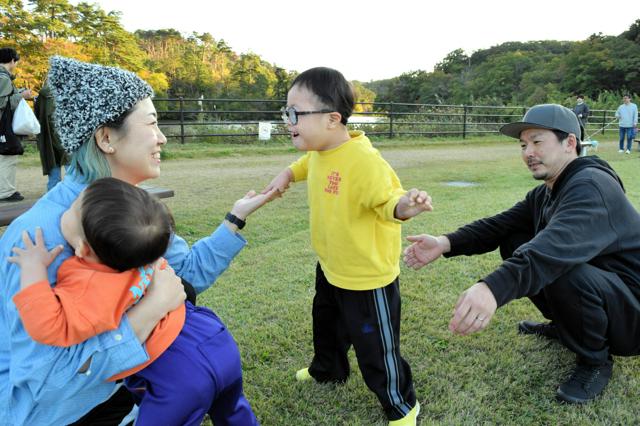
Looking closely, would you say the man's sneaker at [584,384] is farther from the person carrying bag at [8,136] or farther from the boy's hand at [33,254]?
the person carrying bag at [8,136]

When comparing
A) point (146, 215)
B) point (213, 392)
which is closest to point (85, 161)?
point (146, 215)

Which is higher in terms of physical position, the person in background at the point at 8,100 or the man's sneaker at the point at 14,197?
the person in background at the point at 8,100

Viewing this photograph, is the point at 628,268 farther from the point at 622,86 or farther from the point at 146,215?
the point at 622,86

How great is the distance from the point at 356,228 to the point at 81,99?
1163mm

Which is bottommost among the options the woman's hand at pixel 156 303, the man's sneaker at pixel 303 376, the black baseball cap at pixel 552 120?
the man's sneaker at pixel 303 376

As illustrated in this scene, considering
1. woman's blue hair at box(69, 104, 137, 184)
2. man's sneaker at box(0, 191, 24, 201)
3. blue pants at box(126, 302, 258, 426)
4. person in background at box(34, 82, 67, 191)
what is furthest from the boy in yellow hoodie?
person in background at box(34, 82, 67, 191)

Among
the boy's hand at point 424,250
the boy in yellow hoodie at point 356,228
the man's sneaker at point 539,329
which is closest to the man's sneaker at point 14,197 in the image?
the boy in yellow hoodie at point 356,228

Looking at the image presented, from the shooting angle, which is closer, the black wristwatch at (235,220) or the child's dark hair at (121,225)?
the child's dark hair at (121,225)

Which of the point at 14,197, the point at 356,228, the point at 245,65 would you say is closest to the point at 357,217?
the point at 356,228

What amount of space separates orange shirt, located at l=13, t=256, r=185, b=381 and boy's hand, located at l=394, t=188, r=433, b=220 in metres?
0.99

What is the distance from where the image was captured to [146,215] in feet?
4.65

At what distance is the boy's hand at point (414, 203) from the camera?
5.98 ft

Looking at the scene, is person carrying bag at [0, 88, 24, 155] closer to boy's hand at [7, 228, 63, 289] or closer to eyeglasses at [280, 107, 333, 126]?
eyeglasses at [280, 107, 333, 126]

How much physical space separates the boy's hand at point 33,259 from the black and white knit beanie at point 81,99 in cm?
41
